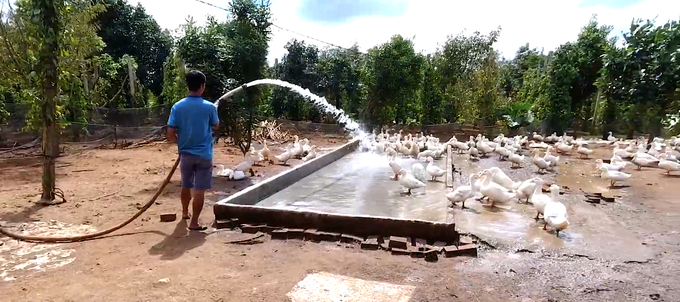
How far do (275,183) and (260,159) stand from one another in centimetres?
334

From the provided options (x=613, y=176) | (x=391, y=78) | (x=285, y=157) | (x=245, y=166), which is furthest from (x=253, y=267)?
(x=391, y=78)

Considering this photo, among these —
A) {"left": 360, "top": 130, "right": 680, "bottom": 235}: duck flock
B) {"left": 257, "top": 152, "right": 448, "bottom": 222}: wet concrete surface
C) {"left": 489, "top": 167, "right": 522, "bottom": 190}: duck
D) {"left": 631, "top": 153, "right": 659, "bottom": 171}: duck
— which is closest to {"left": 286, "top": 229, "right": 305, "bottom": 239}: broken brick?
{"left": 257, "top": 152, "right": 448, "bottom": 222}: wet concrete surface

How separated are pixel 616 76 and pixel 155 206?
1588cm

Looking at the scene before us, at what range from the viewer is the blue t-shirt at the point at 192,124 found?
503 cm

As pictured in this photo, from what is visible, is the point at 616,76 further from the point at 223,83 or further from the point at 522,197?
the point at 223,83

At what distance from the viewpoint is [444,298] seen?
3.41m

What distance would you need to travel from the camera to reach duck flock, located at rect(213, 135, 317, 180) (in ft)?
28.8

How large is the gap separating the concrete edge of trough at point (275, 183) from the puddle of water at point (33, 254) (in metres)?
1.65

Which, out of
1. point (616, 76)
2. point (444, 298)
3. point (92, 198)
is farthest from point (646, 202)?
point (616, 76)

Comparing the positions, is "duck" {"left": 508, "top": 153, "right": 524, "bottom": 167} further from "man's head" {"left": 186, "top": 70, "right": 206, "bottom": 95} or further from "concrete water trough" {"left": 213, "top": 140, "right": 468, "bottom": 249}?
"man's head" {"left": 186, "top": 70, "right": 206, "bottom": 95}

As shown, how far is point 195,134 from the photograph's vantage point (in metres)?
5.04

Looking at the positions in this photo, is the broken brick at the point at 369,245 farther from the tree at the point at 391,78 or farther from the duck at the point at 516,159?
the tree at the point at 391,78

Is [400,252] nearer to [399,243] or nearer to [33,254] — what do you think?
[399,243]

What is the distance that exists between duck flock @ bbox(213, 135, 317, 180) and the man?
3.51 m
